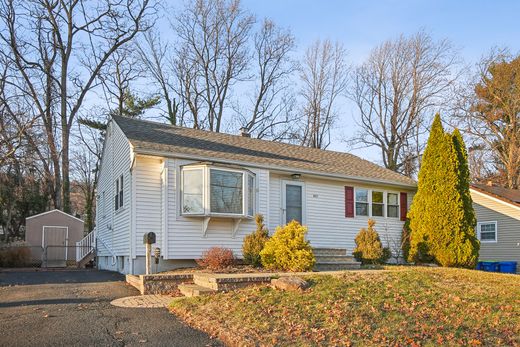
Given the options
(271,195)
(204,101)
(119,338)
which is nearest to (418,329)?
(119,338)

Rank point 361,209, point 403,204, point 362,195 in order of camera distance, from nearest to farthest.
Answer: point 361,209 < point 362,195 < point 403,204

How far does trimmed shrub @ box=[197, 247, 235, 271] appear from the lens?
11.7m

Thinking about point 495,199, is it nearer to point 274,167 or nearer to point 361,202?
point 361,202

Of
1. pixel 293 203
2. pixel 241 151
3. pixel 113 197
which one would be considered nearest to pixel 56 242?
pixel 113 197

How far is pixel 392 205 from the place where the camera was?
59.0 ft

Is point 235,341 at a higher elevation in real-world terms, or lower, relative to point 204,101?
lower

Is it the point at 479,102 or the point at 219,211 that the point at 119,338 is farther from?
the point at 479,102

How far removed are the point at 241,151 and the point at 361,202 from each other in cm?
486

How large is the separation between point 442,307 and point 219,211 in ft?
22.7

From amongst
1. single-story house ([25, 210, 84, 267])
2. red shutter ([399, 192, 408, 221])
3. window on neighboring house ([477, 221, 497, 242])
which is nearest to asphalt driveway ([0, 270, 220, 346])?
red shutter ([399, 192, 408, 221])

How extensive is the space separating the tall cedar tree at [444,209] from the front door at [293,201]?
3561 mm

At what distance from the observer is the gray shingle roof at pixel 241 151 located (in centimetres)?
1339

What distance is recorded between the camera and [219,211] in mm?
12969

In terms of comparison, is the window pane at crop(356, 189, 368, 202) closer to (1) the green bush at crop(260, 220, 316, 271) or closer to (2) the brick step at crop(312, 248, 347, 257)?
(2) the brick step at crop(312, 248, 347, 257)
